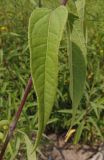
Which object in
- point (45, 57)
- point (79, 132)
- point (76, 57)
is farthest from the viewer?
point (79, 132)

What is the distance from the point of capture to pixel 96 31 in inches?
142

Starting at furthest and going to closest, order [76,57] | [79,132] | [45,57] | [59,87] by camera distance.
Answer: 1. [59,87]
2. [79,132]
3. [76,57]
4. [45,57]

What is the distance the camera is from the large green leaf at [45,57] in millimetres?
736

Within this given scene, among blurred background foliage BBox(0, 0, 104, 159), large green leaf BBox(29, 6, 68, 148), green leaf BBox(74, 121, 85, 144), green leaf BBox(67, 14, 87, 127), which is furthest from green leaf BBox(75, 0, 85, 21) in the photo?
green leaf BBox(74, 121, 85, 144)

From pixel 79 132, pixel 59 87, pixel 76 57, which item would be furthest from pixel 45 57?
pixel 59 87

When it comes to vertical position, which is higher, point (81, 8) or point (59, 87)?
point (81, 8)

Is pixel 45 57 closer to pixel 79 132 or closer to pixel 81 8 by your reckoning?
pixel 81 8

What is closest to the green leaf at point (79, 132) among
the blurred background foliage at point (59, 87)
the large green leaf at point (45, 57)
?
the blurred background foliage at point (59, 87)

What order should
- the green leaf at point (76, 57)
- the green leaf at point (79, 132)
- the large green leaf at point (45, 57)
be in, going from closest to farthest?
the large green leaf at point (45, 57) < the green leaf at point (76, 57) < the green leaf at point (79, 132)

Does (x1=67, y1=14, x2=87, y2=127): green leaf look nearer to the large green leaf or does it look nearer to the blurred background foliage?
the large green leaf

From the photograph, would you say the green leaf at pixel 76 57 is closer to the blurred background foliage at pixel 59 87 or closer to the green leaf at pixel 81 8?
the green leaf at pixel 81 8

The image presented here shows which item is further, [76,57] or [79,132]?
[79,132]

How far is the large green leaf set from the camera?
2.41ft

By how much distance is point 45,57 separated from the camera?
744mm
